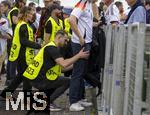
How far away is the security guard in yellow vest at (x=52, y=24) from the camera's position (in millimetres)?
7789

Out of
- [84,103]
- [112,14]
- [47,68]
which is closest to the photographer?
[47,68]

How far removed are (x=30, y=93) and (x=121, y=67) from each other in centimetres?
334

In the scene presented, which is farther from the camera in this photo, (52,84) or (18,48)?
(18,48)

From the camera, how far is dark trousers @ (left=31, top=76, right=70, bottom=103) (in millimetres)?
6902

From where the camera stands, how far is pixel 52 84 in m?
6.99

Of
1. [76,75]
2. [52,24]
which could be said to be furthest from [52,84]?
[52,24]

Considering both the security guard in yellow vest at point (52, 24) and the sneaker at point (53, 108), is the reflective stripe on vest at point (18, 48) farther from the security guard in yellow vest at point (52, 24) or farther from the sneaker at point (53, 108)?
the sneaker at point (53, 108)

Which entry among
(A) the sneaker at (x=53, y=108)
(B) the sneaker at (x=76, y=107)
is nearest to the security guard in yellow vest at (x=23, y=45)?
(A) the sneaker at (x=53, y=108)

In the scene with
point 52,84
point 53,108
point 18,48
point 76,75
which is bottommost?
point 53,108

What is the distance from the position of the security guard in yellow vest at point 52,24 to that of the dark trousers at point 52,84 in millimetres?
936

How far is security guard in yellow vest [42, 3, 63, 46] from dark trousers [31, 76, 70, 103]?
94 centimetres

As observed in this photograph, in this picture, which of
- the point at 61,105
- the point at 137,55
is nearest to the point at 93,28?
the point at 61,105

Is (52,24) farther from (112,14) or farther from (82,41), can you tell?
(112,14)

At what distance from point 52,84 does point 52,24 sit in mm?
1247
